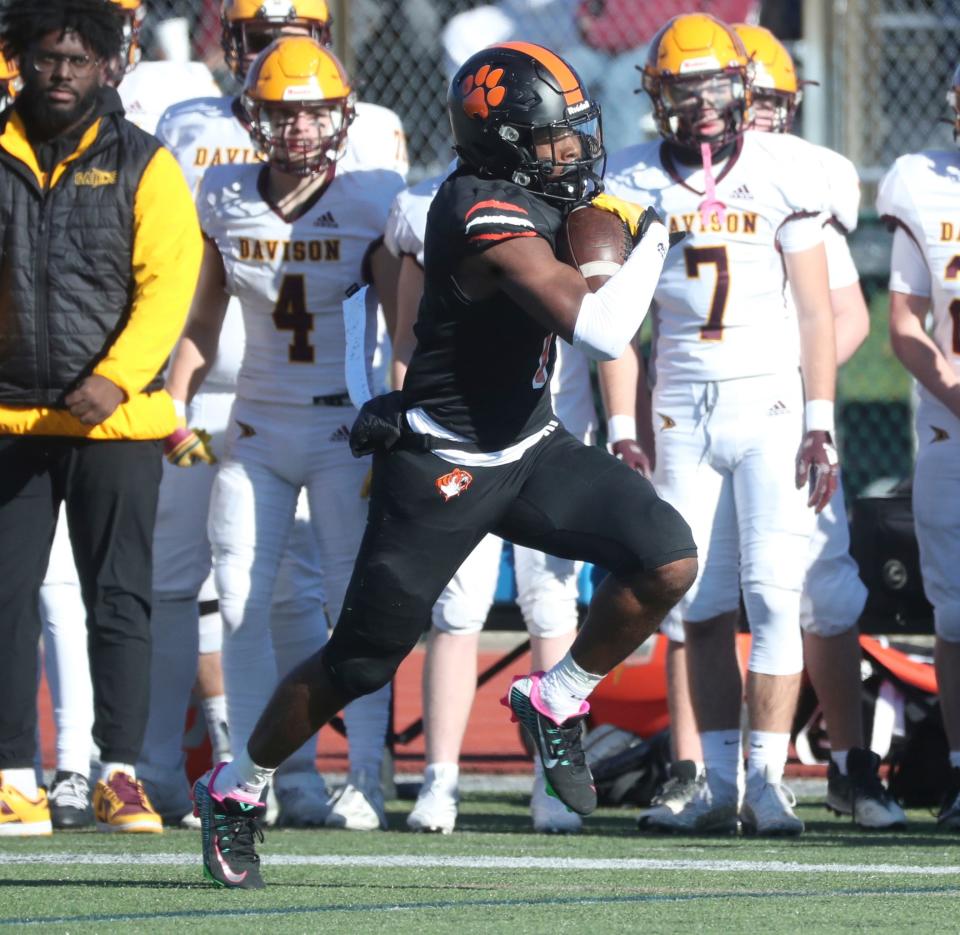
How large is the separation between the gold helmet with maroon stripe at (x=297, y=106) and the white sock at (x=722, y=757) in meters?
1.88

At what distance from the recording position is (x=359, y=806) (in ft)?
19.0

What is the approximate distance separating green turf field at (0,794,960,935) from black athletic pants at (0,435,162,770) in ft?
1.03

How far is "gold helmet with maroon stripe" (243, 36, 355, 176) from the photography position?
5805 mm

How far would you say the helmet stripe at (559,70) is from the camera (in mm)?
4410

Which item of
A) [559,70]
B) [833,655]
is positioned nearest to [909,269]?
[833,655]

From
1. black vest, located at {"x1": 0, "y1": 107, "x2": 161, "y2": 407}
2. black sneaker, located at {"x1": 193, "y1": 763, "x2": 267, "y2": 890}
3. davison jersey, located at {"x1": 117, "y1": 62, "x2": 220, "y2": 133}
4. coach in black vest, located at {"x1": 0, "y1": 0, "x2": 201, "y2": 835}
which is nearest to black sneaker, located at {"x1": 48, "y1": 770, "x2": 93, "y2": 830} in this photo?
coach in black vest, located at {"x1": 0, "y1": 0, "x2": 201, "y2": 835}

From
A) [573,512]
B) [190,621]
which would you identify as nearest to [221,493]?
[190,621]

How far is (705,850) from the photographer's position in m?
5.15

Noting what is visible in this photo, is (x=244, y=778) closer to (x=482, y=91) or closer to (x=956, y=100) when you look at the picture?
(x=482, y=91)

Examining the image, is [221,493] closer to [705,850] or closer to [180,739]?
[180,739]

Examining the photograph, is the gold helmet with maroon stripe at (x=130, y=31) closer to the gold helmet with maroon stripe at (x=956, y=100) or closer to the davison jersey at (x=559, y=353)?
the davison jersey at (x=559, y=353)

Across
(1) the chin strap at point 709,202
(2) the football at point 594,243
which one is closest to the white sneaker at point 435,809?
(1) the chin strap at point 709,202

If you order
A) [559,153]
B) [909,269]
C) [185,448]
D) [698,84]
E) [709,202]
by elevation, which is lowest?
[185,448]

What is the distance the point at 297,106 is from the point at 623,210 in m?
1.64
